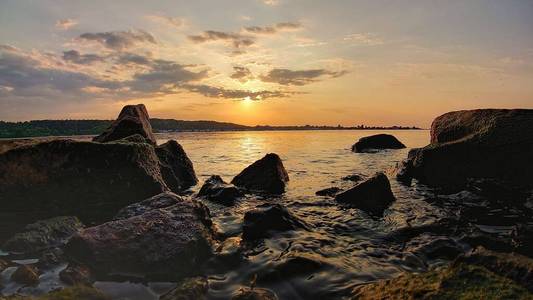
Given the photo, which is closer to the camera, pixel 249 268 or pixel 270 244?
pixel 249 268

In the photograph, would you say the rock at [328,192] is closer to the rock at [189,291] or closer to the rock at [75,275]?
the rock at [189,291]

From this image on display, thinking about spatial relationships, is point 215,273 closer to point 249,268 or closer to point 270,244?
point 249,268

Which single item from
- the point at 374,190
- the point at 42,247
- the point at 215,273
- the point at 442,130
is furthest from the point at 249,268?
the point at 442,130

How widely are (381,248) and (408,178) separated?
902 cm

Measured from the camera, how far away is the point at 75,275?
5922 millimetres

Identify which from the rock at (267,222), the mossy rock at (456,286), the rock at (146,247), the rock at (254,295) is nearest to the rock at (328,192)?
the rock at (267,222)

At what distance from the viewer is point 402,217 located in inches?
400

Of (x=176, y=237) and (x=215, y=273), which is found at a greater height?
(x=176, y=237)

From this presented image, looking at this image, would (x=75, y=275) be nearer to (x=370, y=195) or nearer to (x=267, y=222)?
(x=267, y=222)

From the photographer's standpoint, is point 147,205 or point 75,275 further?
point 147,205

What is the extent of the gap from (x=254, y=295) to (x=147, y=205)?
4404 millimetres

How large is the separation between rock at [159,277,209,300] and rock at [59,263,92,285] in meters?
1.50

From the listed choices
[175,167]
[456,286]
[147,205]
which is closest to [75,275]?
[147,205]

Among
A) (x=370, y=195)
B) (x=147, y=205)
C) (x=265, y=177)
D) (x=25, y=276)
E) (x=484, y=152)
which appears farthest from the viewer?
(x=265, y=177)
